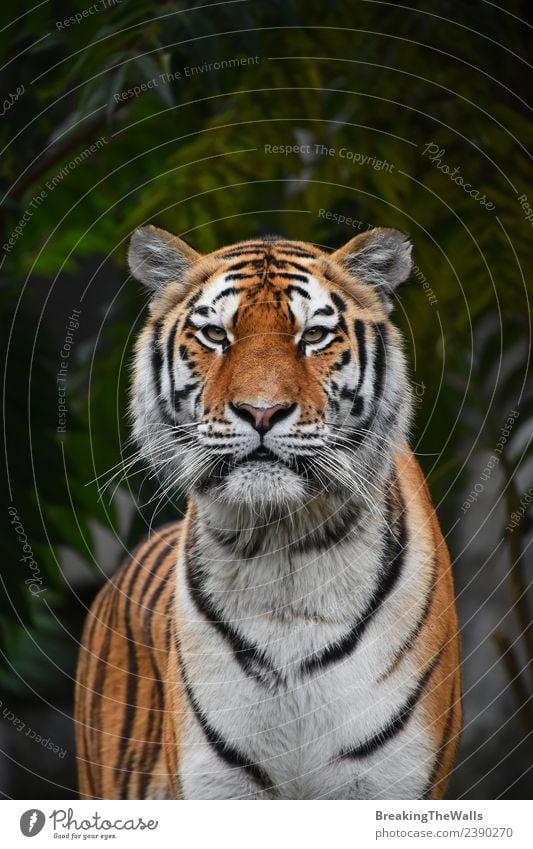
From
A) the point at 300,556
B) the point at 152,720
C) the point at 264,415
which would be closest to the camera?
the point at 264,415

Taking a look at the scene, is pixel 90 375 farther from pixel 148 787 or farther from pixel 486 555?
pixel 486 555

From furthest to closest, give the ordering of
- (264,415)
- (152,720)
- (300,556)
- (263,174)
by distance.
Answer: (263,174), (152,720), (300,556), (264,415)

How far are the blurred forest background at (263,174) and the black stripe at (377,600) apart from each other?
0.22m

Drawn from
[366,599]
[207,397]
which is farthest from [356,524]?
[207,397]

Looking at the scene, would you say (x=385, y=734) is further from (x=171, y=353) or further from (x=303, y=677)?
(x=171, y=353)

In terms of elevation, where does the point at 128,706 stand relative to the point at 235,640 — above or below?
below

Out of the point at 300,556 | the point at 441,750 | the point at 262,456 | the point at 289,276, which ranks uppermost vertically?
the point at 289,276

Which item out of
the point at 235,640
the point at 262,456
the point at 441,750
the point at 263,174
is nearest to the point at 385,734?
the point at 441,750

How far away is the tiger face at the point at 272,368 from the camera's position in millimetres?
1275

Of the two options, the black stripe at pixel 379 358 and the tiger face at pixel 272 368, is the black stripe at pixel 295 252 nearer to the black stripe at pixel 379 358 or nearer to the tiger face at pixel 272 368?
the tiger face at pixel 272 368

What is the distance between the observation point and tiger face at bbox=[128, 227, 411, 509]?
50.2 inches

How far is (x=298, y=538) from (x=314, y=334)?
248 millimetres

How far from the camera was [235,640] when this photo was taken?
1355 mm

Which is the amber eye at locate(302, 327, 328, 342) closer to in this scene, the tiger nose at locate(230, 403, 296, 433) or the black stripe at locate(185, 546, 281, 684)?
the tiger nose at locate(230, 403, 296, 433)
